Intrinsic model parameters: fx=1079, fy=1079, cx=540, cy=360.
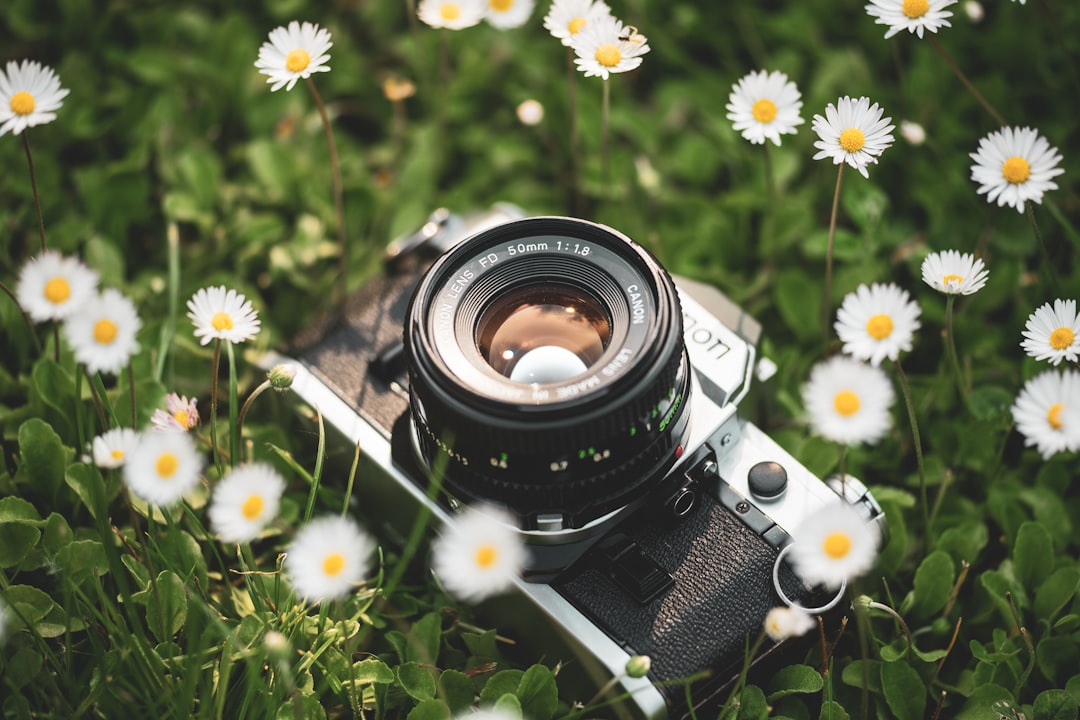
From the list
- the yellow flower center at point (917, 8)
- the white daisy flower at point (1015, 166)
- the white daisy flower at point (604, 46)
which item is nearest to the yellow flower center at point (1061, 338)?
the white daisy flower at point (1015, 166)

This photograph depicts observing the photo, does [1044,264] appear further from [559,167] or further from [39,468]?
[39,468]

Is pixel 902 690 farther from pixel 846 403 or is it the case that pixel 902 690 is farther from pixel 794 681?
pixel 846 403

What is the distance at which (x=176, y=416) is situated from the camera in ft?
3.36

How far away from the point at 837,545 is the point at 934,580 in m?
0.33

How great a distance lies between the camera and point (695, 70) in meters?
1.61

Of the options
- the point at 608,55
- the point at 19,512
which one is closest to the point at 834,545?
the point at 608,55

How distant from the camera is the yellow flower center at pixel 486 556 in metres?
0.84

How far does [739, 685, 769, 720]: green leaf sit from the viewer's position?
98cm

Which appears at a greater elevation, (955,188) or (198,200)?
(198,200)

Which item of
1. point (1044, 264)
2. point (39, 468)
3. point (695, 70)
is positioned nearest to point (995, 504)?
point (1044, 264)

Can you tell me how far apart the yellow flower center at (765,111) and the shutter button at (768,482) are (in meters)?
0.36

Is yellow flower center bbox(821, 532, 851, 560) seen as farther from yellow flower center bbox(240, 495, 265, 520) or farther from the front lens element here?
Answer: yellow flower center bbox(240, 495, 265, 520)

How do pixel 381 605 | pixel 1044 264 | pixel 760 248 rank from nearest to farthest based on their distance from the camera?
pixel 381 605 < pixel 1044 264 < pixel 760 248

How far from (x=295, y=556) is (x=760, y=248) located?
31.3 inches
